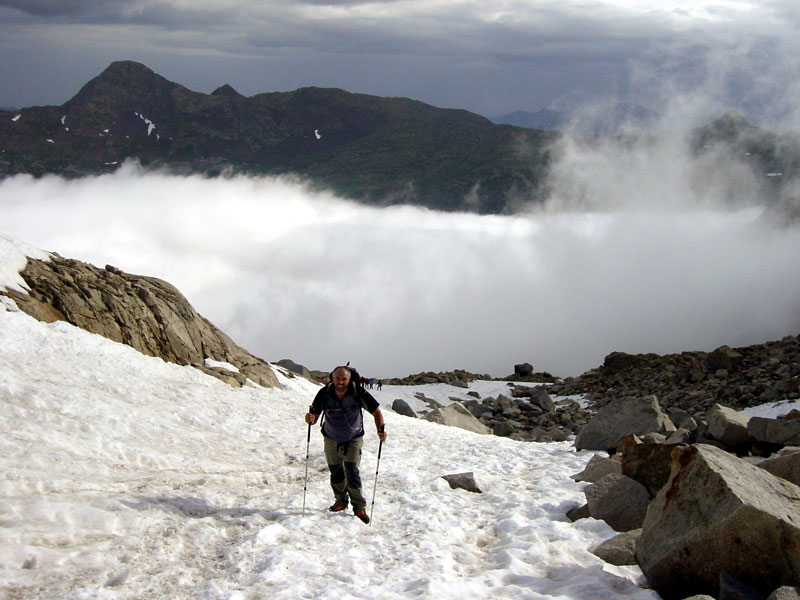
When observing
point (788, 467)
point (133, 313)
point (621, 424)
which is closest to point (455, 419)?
point (621, 424)

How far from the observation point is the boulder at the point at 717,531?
8.09m

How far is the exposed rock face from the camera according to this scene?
20891 mm

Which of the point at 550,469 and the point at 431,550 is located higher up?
the point at 431,550

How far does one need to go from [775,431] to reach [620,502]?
6018 millimetres

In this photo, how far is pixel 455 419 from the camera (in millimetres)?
30734

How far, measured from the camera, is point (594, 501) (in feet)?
40.0

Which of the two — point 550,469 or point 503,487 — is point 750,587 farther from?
point 550,469

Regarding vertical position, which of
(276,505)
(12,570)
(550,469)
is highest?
(12,570)

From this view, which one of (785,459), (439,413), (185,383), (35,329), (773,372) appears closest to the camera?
(785,459)

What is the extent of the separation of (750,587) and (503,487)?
22.9 feet

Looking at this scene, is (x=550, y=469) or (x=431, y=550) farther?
(x=550, y=469)

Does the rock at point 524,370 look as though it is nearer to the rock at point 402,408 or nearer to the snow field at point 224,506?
the rock at point 402,408

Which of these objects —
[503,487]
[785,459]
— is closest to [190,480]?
[503,487]

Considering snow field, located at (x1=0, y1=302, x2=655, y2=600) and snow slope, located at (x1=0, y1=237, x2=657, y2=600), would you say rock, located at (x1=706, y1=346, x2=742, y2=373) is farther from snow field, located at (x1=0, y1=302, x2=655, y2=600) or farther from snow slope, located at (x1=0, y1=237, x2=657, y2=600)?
snow field, located at (x1=0, y1=302, x2=655, y2=600)
